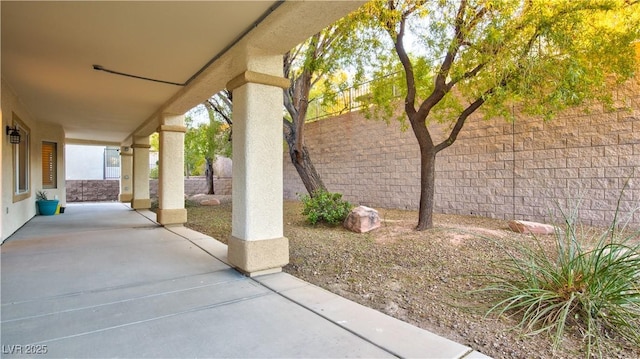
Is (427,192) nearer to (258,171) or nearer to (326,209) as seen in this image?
(326,209)

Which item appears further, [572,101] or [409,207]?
[409,207]

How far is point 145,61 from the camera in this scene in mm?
4414

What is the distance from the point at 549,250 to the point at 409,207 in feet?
12.7

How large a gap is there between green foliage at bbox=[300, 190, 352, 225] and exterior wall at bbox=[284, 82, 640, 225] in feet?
7.39

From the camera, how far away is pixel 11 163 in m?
5.92

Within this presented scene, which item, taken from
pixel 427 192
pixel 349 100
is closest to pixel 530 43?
pixel 427 192

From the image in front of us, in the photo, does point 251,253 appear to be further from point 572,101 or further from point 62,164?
point 62,164

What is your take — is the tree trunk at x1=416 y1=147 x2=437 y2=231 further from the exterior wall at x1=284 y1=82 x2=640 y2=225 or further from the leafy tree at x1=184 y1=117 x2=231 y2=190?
the leafy tree at x1=184 y1=117 x2=231 y2=190

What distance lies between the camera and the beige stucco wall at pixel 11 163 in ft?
17.9

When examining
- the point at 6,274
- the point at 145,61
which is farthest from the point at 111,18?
the point at 6,274

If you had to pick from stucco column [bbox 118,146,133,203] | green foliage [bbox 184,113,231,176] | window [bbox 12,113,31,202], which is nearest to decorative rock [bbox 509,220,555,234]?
window [bbox 12,113,31,202]

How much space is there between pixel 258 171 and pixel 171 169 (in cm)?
410

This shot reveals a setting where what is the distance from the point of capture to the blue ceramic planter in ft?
29.2

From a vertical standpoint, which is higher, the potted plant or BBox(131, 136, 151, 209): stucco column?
BBox(131, 136, 151, 209): stucco column
